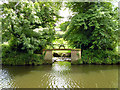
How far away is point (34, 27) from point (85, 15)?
398 cm

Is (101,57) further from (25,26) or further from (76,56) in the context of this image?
(25,26)

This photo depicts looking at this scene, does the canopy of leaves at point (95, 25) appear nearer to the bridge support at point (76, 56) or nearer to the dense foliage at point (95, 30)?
the dense foliage at point (95, 30)

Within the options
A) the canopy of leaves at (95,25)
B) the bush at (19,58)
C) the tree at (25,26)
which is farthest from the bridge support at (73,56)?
the tree at (25,26)

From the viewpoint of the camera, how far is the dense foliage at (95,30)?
8820 mm

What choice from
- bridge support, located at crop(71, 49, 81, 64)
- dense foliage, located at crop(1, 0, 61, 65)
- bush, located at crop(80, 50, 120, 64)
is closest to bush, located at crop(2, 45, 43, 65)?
dense foliage, located at crop(1, 0, 61, 65)

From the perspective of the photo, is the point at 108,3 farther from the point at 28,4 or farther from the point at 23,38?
the point at 23,38

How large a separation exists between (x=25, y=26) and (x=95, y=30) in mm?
5087

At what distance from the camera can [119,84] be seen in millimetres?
5016

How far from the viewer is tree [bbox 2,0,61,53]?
8.37 meters

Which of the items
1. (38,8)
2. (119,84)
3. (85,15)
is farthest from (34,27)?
(119,84)

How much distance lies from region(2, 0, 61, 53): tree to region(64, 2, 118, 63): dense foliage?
6.75 feet

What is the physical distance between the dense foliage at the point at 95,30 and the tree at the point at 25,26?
6.75 feet

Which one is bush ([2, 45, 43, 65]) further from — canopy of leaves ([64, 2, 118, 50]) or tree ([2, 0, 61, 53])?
canopy of leaves ([64, 2, 118, 50])

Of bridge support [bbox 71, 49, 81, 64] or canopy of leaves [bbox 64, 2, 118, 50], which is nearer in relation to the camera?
canopy of leaves [bbox 64, 2, 118, 50]
